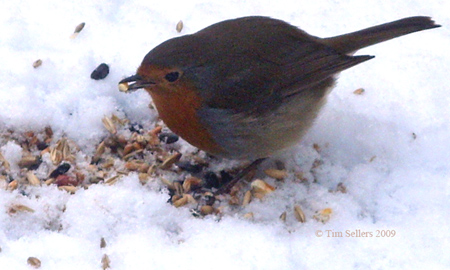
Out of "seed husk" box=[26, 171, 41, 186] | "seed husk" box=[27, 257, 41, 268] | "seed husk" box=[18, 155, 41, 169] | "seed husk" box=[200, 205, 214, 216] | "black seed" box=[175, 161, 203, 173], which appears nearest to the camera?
A: "seed husk" box=[27, 257, 41, 268]

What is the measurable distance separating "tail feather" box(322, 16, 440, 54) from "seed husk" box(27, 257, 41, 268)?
204 centimetres

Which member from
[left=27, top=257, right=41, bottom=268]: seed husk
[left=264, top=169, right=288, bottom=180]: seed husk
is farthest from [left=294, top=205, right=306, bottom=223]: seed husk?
[left=27, top=257, right=41, bottom=268]: seed husk

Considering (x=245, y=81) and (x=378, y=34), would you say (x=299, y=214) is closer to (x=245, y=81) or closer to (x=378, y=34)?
(x=245, y=81)

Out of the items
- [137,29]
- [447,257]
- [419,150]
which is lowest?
[447,257]

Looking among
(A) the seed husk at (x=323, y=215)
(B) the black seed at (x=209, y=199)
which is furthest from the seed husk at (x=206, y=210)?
(A) the seed husk at (x=323, y=215)

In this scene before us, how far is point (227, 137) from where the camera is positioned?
334cm

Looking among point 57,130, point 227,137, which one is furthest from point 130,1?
point 227,137

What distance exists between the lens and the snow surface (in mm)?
2842

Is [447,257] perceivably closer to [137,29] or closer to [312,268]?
[312,268]

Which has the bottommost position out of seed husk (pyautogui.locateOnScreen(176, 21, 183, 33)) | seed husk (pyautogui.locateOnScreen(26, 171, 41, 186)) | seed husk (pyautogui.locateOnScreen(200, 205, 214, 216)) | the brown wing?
seed husk (pyautogui.locateOnScreen(200, 205, 214, 216))

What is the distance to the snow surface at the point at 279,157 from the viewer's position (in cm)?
284

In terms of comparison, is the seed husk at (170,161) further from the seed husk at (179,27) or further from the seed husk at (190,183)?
the seed husk at (179,27)

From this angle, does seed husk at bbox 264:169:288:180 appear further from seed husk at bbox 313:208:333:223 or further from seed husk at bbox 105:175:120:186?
seed husk at bbox 105:175:120:186

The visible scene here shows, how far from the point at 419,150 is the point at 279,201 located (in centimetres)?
88
